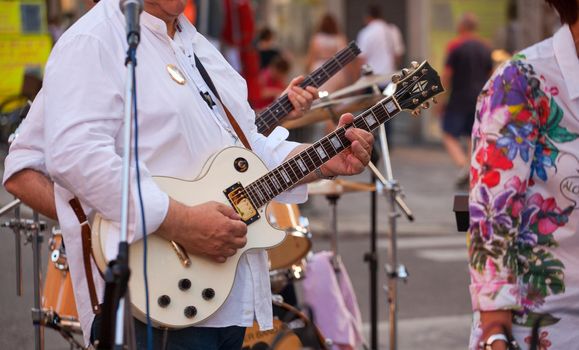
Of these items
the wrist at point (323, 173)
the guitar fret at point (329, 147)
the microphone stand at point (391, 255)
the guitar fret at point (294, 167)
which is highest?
the guitar fret at point (329, 147)

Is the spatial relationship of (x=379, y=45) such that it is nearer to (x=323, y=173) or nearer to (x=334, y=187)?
(x=334, y=187)

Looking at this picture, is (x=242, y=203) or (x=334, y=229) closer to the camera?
(x=242, y=203)

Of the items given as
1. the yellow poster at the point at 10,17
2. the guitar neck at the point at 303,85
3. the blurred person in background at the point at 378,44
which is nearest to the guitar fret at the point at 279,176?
the guitar neck at the point at 303,85

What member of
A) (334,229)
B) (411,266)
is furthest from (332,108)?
(411,266)

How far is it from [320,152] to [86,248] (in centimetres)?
75

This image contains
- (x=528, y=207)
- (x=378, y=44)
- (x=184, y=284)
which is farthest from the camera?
(x=378, y=44)

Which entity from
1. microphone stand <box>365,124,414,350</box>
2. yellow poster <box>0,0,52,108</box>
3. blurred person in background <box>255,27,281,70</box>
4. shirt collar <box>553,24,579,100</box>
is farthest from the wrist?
blurred person in background <box>255,27,281,70</box>

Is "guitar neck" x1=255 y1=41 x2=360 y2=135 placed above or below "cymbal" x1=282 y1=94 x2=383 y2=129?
above

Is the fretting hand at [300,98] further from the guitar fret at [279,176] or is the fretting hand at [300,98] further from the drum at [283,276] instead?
the guitar fret at [279,176]

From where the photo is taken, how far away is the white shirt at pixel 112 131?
290cm

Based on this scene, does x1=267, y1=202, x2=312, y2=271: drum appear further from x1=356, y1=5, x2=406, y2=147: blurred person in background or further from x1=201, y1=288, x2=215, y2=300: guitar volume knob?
x1=356, y1=5, x2=406, y2=147: blurred person in background

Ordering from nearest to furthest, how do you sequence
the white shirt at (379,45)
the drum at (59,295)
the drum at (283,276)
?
the drum at (59,295) < the drum at (283,276) < the white shirt at (379,45)

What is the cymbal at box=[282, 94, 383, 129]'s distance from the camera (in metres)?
5.05

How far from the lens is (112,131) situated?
2.96 metres
